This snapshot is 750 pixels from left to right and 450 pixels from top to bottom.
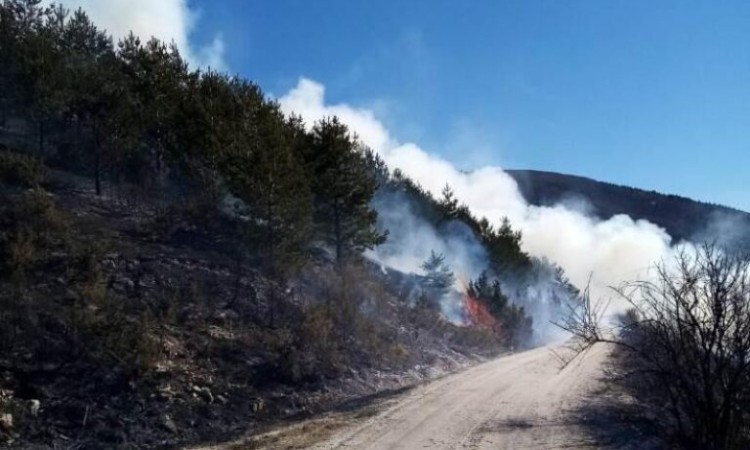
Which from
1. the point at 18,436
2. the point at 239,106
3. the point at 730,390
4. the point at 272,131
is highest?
the point at 239,106

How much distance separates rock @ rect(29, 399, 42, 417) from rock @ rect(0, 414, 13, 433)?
1.65 feet

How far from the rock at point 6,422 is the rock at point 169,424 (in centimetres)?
269

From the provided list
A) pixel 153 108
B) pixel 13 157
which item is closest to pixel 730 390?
pixel 13 157

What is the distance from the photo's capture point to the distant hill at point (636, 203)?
114375 millimetres

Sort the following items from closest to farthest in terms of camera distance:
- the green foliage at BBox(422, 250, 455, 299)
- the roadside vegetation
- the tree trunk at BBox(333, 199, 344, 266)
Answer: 1. the roadside vegetation
2. the tree trunk at BBox(333, 199, 344, 266)
3. the green foliage at BBox(422, 250, 455, 299)

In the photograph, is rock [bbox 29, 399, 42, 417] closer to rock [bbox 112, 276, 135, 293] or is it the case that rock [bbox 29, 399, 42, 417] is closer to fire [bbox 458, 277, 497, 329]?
rock [bbox 112, 276, 135, 293]

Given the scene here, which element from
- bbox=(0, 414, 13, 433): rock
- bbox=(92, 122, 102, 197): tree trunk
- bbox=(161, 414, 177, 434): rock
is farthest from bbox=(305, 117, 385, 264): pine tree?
bbox=(0, 414, 13, 433): rock

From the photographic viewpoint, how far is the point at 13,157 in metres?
24.1

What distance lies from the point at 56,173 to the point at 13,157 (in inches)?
145

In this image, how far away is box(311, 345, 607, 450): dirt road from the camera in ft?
36.7

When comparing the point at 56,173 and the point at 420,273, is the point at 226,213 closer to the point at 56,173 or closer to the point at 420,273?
the point at 56,173

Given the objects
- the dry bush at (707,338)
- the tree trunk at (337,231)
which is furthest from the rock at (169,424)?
the tree trunk at (337,231)

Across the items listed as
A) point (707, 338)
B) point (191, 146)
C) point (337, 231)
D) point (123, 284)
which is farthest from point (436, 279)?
point (707, 338)

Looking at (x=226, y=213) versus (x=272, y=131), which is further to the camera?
(x=226, y=213)
